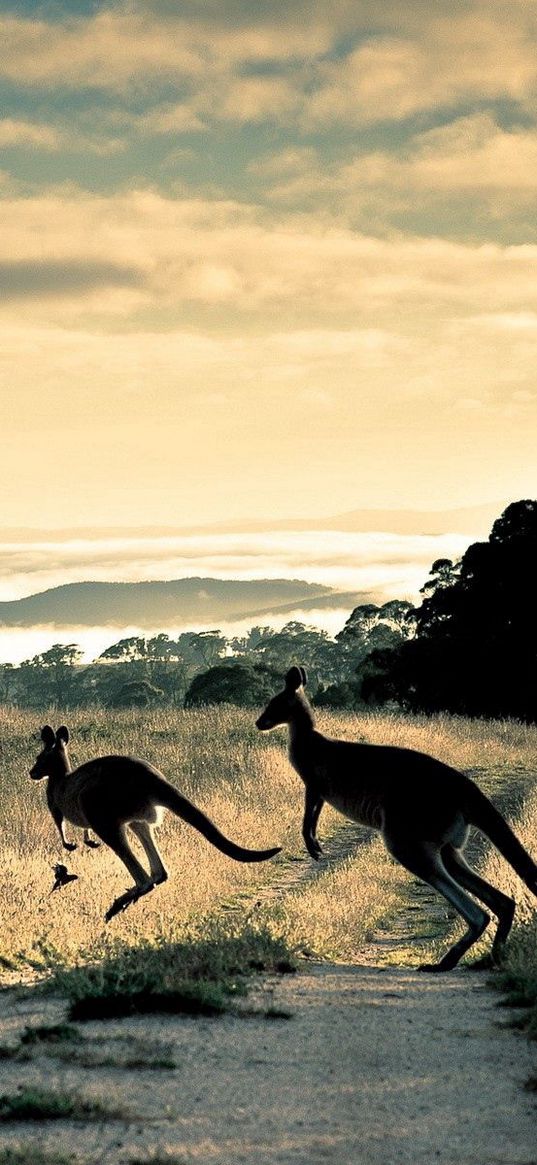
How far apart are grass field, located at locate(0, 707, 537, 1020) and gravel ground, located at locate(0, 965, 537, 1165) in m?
1.32

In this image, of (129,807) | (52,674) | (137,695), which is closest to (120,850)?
(129,807)

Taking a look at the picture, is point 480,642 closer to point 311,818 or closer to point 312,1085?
point 311,818

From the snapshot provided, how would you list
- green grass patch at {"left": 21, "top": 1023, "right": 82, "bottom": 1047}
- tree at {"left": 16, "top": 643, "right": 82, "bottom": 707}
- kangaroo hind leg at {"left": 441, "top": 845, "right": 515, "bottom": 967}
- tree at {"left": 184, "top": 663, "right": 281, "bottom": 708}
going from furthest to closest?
tree at {"left": 16, "top": 643, "right": 82, "bottom": 707} → tree at {"left": 184, "top": 663, "right": 281, "bottom": 708} → kangaroo hind leg at {"left": 441, "top": 845, "right": 515, "bottom": 967} → green grass patch at {"left": 21, "top": 1023, "right": 82, "bottom": 1047}

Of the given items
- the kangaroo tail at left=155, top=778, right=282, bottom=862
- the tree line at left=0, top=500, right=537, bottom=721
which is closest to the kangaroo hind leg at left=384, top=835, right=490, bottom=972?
the kangaroo tail at left=155, top=778, right=282, bottom=862

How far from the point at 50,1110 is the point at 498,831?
455 centimetres

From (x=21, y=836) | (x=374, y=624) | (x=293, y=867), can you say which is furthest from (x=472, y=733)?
(x=374, y=624)

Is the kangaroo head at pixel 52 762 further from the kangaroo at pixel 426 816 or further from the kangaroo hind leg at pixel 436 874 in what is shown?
the kangaroo hind leg at pixel 436 874

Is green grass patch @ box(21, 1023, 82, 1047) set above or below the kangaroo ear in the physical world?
below

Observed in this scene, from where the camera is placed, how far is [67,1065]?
7551 millimetres

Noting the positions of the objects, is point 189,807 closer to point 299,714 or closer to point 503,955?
point 299,714

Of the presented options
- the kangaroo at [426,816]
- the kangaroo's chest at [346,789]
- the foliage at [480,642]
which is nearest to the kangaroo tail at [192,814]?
the kangaroo at [426,816]

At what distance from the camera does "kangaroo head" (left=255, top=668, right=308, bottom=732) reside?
11406mm

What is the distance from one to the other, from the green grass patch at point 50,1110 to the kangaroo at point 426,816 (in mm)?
3733

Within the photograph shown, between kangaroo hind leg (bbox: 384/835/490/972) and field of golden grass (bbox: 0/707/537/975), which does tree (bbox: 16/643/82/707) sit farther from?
kangaroo hind leg (bbox: 384/835/490/972)
